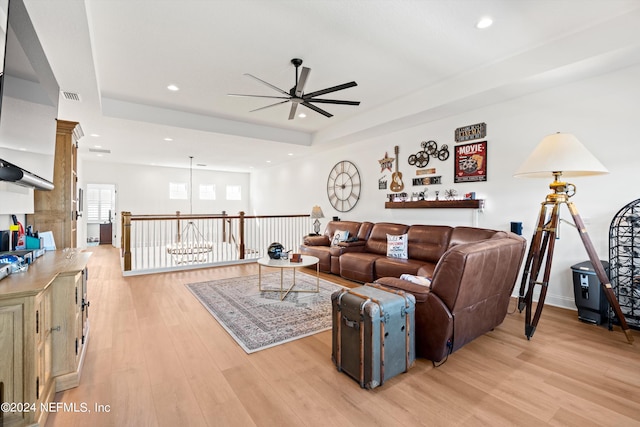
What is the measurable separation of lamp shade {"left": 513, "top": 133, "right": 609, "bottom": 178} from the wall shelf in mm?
1655

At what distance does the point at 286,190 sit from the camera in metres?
9.27

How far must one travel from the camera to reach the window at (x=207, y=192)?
1120cm

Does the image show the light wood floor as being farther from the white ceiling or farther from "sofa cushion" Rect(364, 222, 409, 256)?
the white ceiling

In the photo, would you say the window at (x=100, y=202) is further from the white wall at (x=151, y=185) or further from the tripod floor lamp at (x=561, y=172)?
the tripod floor lamp at (x=561, y=172)

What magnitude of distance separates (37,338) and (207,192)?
10232mm

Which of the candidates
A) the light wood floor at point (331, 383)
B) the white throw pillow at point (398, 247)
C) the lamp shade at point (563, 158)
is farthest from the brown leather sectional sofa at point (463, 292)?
the white throw pillow at point (398, 247)

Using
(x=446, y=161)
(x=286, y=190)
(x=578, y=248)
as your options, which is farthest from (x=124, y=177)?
(x=578, y=248)

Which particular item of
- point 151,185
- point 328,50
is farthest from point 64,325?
point 151,185

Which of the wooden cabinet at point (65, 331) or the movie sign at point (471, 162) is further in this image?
the movie sign at point (471, 162)

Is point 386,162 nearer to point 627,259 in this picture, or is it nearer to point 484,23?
point 484,23

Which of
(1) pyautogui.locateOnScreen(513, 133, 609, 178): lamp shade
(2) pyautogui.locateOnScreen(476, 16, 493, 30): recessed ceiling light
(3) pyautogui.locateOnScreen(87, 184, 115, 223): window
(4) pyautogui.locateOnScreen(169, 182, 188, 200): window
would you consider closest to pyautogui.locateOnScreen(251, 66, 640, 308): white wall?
(1) pyautogui.locateOnScreen(513, 133, 609, 178): lamp shade

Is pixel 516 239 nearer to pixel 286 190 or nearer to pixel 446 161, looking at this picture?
pixel 446 161

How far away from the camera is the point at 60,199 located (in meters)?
3.70

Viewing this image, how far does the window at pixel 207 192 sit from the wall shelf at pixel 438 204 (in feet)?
26.1
